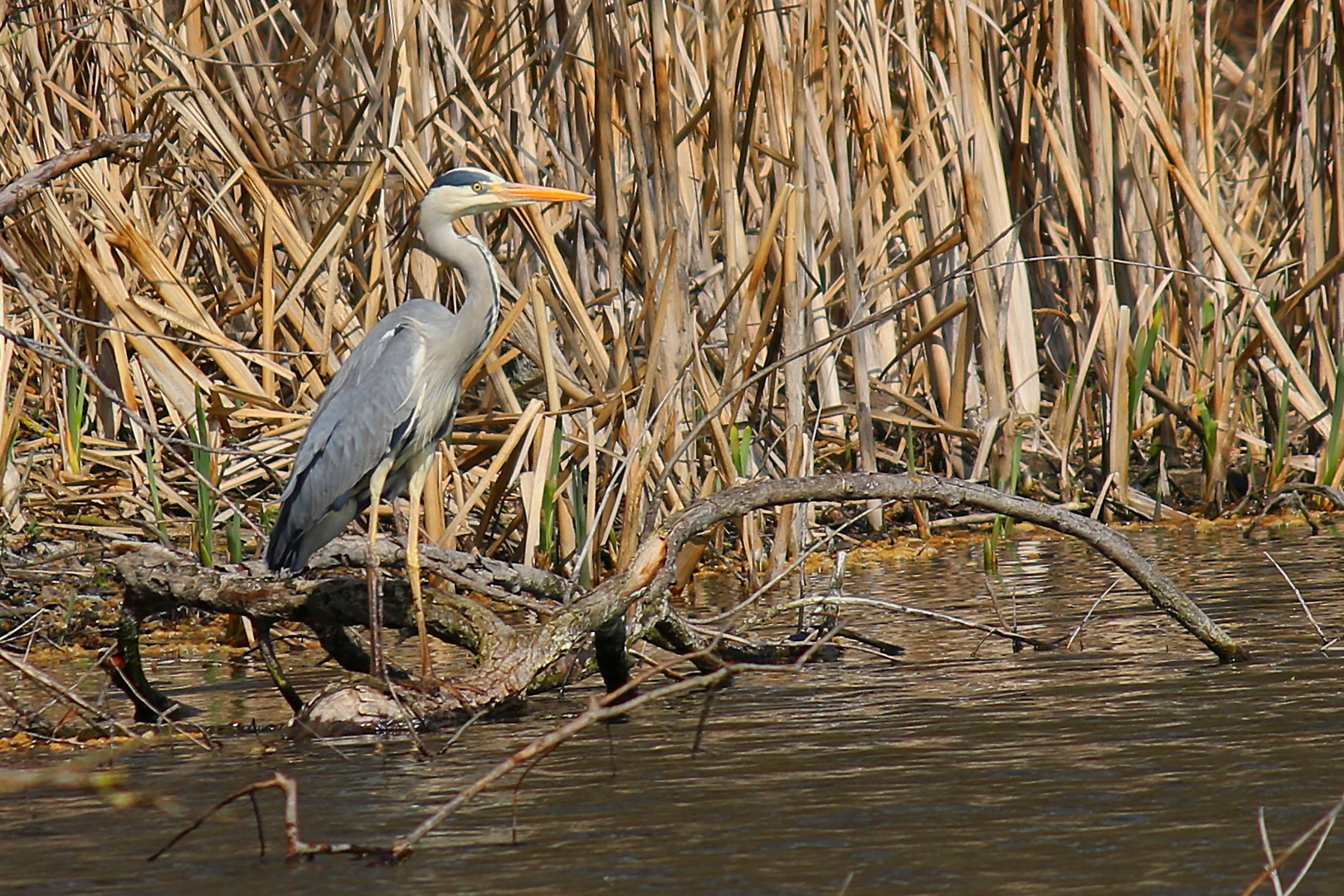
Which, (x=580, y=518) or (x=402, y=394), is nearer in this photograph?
(x=402, y=394)

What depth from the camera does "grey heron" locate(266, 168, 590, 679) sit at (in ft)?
16.3

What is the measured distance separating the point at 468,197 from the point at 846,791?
2638 millimetres

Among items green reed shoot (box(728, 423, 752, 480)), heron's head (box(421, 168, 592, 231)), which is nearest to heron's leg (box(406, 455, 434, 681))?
heron's head (box(421, 168, 592, 231))

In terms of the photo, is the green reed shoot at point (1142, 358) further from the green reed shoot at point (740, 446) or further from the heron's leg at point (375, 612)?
the heron's leg at point (375, 612)

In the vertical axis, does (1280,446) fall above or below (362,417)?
below

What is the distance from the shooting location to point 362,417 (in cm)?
511

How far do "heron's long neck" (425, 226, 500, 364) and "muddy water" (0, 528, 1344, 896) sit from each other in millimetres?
1226

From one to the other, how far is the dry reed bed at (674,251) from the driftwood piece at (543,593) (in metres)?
0.69

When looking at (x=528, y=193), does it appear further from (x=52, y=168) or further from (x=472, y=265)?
(x=52, y=168)

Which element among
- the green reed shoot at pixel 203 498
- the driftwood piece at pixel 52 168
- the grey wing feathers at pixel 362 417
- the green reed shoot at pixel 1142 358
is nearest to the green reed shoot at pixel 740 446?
the grey wing feathers at pixel 362 417

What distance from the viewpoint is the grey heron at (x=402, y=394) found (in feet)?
16.3

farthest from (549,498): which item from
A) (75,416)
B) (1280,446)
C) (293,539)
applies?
(1280,446)

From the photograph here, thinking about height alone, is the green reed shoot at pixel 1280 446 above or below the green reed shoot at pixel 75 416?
below

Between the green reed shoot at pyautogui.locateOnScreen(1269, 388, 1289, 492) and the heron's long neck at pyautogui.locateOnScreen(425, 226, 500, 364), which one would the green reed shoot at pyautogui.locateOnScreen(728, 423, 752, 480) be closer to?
the heron's long neck at pyautogui.locateOnScreen(425, 226, 500, 364)
